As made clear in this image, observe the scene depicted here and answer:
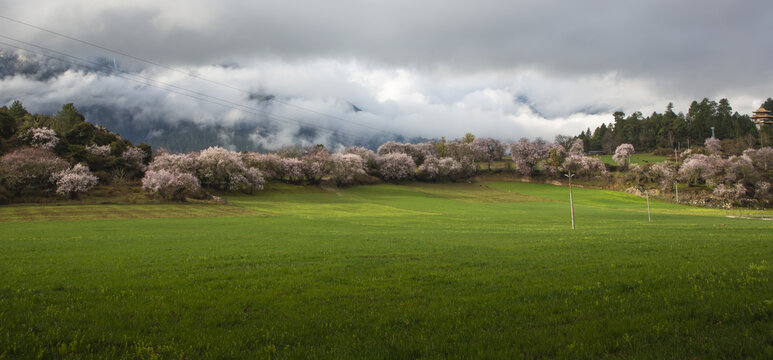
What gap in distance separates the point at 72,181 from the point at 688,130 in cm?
22144

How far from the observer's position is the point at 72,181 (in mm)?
72875

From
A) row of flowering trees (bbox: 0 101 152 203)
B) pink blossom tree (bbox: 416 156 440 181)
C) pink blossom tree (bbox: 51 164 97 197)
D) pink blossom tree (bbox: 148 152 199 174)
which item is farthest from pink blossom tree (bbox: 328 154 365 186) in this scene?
pink blossom tree (bbox: 51 164 97 197)

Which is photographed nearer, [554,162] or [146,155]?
[146,155]

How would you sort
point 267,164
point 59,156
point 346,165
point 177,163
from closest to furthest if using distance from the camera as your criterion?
point 59,156 < point 177,163 < point 267,164 < point 346,165

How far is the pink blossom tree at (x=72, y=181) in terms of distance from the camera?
7122 cm

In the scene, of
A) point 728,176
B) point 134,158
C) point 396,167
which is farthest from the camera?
point 396,167

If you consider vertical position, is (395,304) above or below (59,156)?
below

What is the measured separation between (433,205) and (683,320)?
7671cm

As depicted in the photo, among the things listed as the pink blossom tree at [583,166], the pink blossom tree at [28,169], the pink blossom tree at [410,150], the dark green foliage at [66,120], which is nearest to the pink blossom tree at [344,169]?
the pink blossom tree at [410,150]

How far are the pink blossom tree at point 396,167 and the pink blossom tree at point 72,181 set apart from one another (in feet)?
280

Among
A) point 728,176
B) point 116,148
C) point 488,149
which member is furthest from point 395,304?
point 488,149

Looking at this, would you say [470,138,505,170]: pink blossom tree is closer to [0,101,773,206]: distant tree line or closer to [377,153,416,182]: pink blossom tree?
[0,101,773,206]: distant tree line

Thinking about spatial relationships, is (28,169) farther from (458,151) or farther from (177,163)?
(458,151)

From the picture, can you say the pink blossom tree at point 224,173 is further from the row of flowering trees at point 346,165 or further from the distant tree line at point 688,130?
the distant tree line at point 688,130
